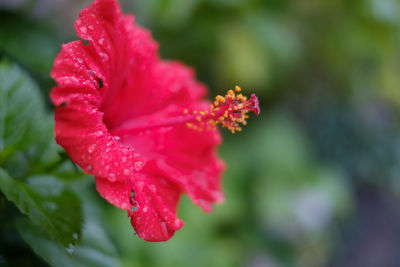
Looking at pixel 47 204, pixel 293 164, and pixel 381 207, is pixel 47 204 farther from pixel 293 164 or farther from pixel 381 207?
pixel 381 207

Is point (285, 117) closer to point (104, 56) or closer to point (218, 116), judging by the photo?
point (218, 116)

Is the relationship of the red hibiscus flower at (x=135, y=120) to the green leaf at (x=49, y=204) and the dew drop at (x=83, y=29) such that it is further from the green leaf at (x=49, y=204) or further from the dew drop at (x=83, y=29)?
the green leaf at (x=49, y=204)

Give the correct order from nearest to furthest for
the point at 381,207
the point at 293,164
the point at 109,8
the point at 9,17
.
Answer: the point at 109,8, the point at 9,17, the point at 293,164, the point at 381,207

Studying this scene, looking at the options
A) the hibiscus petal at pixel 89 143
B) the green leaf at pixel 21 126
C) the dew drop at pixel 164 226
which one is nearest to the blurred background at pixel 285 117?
the green leaf at pixel 21 126

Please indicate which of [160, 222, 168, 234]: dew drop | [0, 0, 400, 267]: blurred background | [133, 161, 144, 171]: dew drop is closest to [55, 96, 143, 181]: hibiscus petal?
[133, 161, 144, 171]: dew drop

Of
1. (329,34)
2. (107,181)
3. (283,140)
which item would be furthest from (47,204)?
(329,34)

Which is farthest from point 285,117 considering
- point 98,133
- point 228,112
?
point 98,133

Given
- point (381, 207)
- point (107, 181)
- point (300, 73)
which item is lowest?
point (381, 207)
